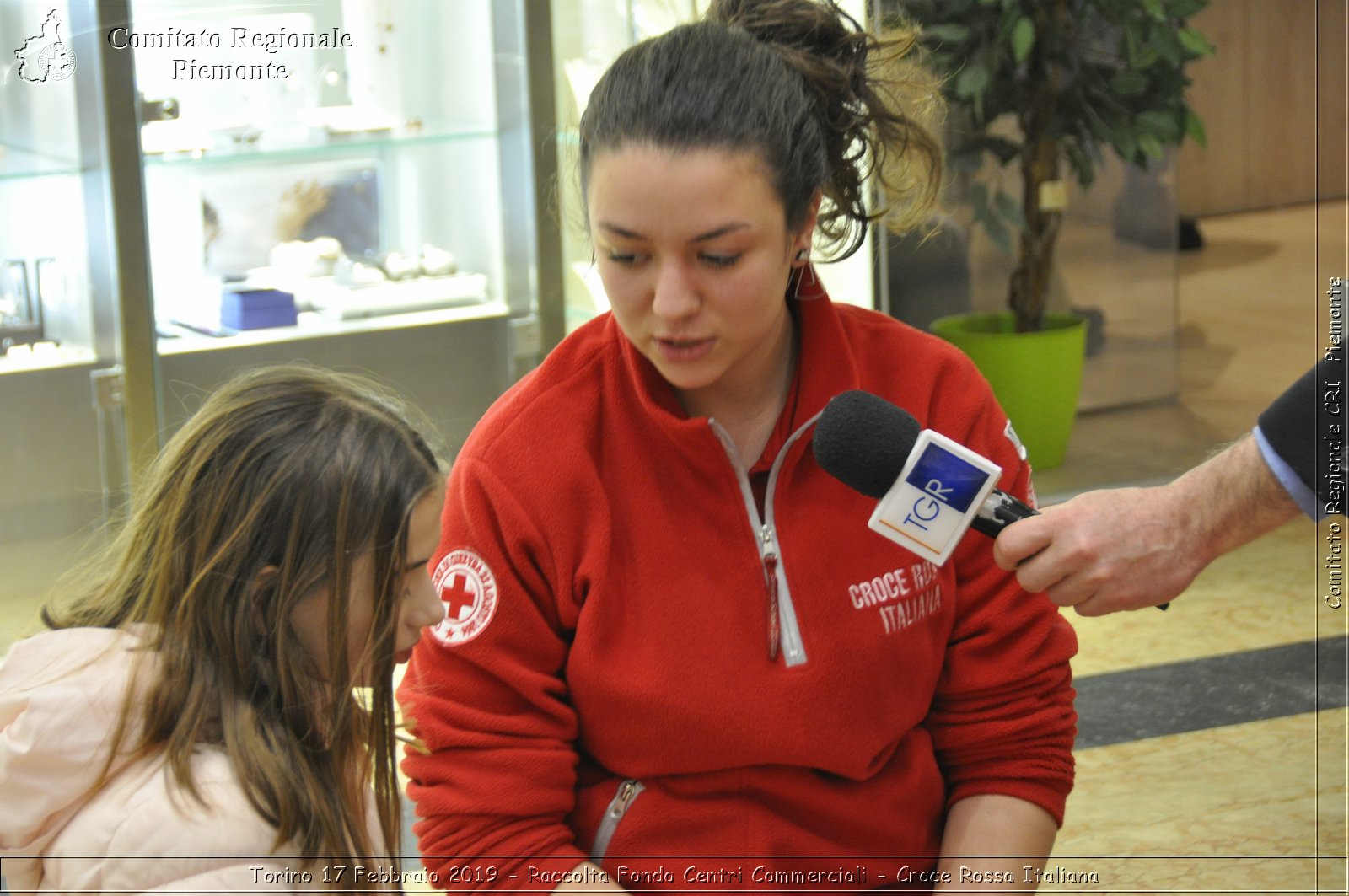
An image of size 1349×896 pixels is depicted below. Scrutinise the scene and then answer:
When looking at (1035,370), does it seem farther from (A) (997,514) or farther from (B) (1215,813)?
(A) (997,514)

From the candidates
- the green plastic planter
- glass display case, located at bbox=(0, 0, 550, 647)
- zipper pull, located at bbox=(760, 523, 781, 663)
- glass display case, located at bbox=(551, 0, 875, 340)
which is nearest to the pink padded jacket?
zipper pull, located at bbox=(760, 523, 781, 663)

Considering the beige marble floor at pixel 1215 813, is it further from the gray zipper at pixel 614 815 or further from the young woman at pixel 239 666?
the young woman at pixel 239 666

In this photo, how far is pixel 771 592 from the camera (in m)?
1.18

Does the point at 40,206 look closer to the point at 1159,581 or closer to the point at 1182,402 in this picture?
the point at 1159,581

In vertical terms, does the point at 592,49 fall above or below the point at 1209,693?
above

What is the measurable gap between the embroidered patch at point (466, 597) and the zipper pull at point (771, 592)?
22 cm

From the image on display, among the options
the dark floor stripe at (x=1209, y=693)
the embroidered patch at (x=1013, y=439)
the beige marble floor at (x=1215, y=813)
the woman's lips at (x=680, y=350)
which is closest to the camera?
the woman's lips at (x=680, y=350)

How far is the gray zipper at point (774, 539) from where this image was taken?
117cm

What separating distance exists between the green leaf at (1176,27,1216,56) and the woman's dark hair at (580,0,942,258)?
211cm

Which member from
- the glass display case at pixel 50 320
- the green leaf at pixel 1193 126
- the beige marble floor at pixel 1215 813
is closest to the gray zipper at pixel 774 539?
the beige marble floor at pixel 1215 813

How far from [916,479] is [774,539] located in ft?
0.74

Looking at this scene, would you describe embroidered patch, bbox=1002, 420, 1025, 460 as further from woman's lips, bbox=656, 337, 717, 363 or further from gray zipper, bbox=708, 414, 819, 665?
woman's lips, bbox=656, 337, 717, 363

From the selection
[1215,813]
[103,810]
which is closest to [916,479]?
[103,810]

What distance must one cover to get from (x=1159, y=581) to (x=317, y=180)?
2295 mm
